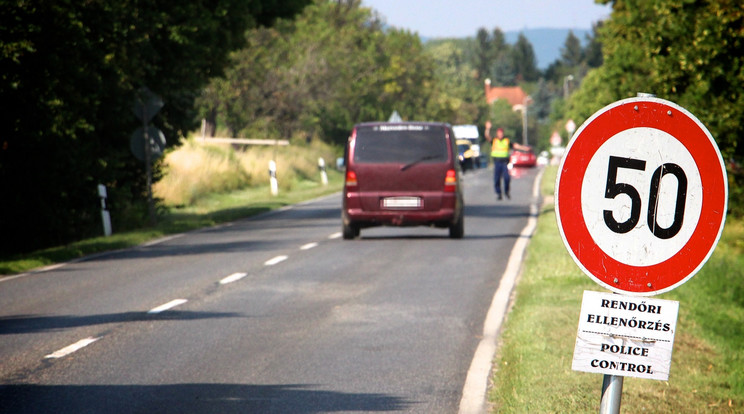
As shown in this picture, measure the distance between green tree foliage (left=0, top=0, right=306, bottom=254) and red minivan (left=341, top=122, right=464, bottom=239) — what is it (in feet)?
15.5

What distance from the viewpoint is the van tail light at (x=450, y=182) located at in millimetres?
19125

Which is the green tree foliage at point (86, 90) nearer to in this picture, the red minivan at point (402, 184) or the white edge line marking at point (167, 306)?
the red minivan at point (402, 184)

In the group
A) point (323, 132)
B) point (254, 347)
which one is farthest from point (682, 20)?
point (323, 132)

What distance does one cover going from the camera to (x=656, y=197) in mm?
4398

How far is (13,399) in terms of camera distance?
721cm

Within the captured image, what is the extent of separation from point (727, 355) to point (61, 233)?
1470 cm

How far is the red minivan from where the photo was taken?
62.8 ft

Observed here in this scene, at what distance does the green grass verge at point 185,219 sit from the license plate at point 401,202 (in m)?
4.44

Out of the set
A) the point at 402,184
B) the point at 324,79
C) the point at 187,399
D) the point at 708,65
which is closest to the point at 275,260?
the point at 402,184

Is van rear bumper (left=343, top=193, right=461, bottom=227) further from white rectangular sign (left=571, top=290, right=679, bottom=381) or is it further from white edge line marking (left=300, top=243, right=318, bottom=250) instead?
white rectangular sign (left=571, top=290, right=679, bottom=381)

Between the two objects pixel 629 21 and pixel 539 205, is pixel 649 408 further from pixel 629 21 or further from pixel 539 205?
pixel 539 205

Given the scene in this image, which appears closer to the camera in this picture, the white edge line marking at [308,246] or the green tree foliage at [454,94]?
the white edge line marking at [308,246]

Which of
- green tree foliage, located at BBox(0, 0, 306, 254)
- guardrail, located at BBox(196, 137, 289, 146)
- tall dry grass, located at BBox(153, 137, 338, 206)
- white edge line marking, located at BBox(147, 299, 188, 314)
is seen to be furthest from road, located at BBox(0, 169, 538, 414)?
guardrail, located at BBox(196, 137, 289, 146)

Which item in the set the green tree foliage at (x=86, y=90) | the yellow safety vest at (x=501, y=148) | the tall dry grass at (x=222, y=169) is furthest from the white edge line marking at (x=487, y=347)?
the tall dry grass at (x=222, y=169)
